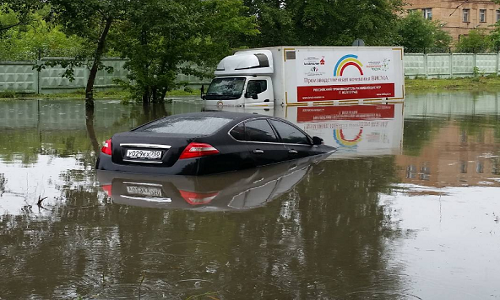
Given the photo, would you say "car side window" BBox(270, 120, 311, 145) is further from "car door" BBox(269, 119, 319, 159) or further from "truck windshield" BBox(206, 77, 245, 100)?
"truck windshield" BBox(206, 77, 245, 100)

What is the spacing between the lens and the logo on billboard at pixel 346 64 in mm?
36281

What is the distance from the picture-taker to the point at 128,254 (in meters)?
7.40

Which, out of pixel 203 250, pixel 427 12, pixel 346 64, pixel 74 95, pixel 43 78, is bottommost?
pixel 203 250

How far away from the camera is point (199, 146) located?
1257cm

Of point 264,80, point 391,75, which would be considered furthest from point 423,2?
point 264,80

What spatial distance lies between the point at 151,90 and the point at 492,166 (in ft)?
80.4

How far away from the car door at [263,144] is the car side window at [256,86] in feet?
57.9

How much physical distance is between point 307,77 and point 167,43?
6.11m

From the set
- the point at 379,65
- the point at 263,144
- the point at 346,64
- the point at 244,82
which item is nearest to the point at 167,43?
the point at 244,82

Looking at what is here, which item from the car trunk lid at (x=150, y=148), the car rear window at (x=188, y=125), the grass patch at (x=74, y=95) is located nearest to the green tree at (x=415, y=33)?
the grass patch at (x=74, y=95)

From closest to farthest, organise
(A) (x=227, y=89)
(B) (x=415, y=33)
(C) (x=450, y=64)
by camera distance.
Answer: (A) (x=227, y=89), (C) (x=450, y=64), (B) (x=415, y=33)

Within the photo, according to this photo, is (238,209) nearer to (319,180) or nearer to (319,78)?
(319,180)

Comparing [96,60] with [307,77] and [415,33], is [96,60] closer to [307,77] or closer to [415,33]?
[307,77]

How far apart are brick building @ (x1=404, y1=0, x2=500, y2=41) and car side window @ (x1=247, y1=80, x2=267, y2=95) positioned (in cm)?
6121
